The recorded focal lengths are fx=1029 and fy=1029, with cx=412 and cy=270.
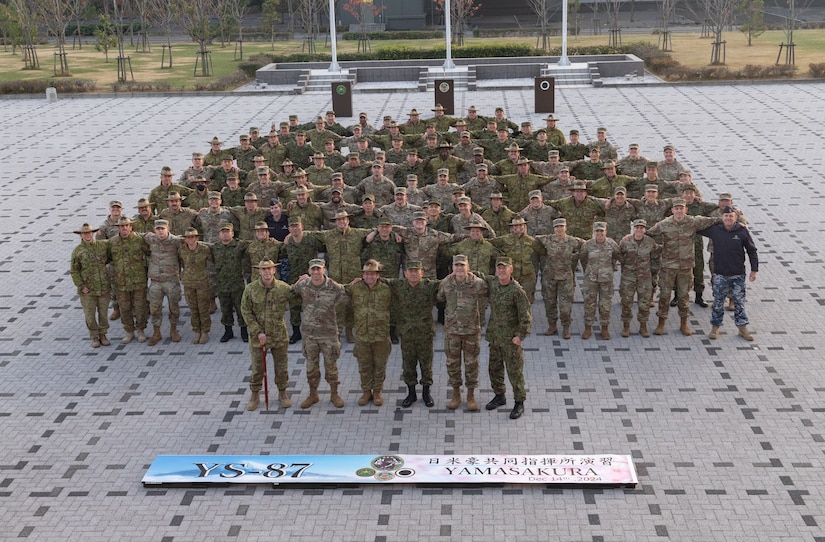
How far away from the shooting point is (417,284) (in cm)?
1092

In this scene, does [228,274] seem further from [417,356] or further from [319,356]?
[417,356]

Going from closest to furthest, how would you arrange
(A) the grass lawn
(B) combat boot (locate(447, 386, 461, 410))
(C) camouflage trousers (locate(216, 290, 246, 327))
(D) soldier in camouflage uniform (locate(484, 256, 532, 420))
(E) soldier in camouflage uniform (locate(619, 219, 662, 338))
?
(D) soldier in camouflage uniform (locate(484, 256, 532, 420)) < (B) combat boot (locate(447, 386, 461, 410)) < (E) soldier in camouflage uniform (locate(619, 219, 662, 338)) < (C) camouflage trousers (locate(216, 290, 246, 327)) < (A) the grass lawn

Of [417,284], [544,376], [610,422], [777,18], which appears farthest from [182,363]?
[777,18]

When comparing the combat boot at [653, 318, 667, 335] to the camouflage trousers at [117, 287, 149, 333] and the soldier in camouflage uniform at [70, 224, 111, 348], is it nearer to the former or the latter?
the camouflage trousers at [117, 287, 149, 333]

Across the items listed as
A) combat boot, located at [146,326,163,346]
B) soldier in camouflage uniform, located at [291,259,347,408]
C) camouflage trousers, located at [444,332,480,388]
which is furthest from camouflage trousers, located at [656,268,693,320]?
combat boot, located at [146,326,163,346]

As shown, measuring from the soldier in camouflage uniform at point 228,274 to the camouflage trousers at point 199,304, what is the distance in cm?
17

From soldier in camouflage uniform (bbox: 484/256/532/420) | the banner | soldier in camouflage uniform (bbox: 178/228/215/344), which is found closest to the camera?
the banner

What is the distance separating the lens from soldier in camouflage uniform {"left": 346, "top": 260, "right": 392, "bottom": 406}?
10875 millimetres

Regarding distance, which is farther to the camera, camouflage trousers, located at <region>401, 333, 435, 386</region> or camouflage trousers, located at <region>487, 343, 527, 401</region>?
camouflage trousers, located at <region>401, 333, 435, 386</region>

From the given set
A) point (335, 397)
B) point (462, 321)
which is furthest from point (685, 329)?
point (335, 397)

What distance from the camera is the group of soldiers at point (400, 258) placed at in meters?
10.9

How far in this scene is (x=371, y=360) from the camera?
11047 mm

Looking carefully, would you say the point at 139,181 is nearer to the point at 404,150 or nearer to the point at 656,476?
the point at 404,150

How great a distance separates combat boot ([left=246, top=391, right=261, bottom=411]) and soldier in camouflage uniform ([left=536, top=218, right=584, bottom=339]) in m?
3.90
